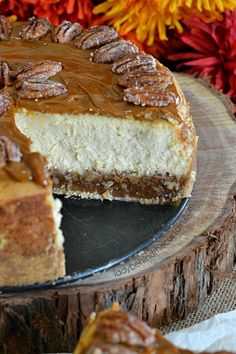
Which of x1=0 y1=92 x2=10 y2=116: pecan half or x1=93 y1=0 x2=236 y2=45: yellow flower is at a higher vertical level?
x1=93 y1=0 x2=236 y2=45: yellow flower

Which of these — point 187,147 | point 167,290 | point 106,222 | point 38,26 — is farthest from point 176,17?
point 167,290

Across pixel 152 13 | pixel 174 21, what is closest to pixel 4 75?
pixel 152 13

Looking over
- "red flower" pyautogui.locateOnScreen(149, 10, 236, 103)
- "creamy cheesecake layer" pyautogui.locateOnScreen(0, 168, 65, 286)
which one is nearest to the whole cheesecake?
"creamy cheesecake layer" pyautogui.locateOnScreen(0, 168, 65, 286)

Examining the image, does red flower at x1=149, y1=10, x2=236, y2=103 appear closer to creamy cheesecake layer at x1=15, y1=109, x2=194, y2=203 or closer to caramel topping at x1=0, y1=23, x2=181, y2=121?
caramel topping at x1=0, y1=23, x2=181, y2=121

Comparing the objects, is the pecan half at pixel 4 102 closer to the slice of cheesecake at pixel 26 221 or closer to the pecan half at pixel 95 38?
the slice of cheesecake at pixel 26 221

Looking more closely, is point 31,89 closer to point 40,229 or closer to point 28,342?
point 40,229

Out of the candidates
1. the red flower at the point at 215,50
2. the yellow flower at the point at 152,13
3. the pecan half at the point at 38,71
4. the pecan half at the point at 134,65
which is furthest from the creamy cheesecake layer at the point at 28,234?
the red flower at the point at 215,50

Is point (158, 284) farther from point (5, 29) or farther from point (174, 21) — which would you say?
point (174, 21)

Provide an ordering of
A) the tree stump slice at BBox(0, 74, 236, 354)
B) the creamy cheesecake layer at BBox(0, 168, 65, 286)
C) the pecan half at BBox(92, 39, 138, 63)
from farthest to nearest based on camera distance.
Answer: the pecan half at BBox(92, 39, 138, 63), the tree stump slice at BBox(0, 74, 236, 354), the creamy cheesecake layer at BBox(0, 168, 65, 286)
